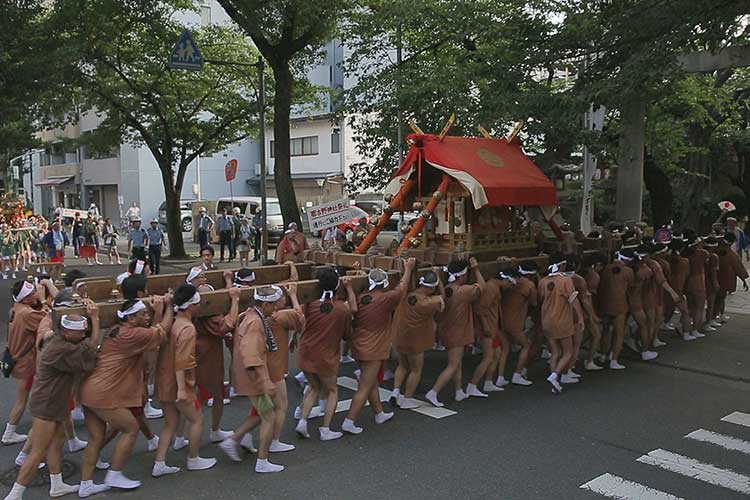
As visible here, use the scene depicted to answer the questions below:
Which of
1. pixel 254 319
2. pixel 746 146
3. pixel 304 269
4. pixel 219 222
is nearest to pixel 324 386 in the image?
pixel 254 319

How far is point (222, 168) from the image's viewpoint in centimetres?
4319

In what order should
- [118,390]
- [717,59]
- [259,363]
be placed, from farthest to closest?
[717,59]
[259,363]
[118,390]

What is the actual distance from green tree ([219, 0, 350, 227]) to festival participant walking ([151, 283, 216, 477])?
1135cm

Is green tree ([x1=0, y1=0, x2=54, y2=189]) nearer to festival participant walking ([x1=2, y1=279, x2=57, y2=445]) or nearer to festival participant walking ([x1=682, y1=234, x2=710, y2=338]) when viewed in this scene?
festival participant walking ([x1=2, y1=279, x2=57, y2=445])

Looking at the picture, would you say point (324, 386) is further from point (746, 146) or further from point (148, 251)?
point (746, 146)

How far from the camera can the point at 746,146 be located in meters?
23.5

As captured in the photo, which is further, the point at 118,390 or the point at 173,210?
the point at 173,210

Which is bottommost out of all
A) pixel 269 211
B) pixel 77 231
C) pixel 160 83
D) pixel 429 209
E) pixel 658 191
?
pixel 77 231

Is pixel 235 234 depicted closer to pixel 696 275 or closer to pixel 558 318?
pixel 696 275

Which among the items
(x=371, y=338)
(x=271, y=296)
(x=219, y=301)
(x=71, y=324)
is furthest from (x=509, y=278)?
(x=71, y=324)

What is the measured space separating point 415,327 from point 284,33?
11540mm

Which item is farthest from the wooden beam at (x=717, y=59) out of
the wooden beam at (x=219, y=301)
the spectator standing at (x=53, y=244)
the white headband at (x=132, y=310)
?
the spectator standing at (x=53, y=244)

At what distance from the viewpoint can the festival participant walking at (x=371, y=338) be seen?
722 centimetres

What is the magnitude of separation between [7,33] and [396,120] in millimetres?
8451
